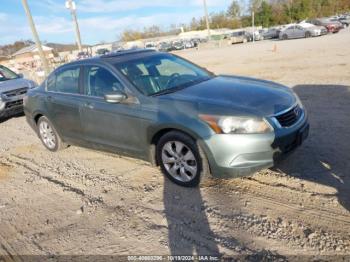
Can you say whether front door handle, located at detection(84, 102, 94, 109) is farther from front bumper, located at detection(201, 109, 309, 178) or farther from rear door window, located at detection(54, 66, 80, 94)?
front bumper, located at detection(201, 109, 309, 178)

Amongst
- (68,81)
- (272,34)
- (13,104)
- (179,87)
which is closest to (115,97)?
(179,87)

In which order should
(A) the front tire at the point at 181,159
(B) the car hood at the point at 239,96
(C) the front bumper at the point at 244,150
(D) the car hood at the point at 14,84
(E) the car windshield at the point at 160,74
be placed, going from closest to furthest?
(C) the front bumper at the point at 244,150
(B) the car hood at the point at 239,96
(A) the front tire at the point at 181,159
(E) the car windshield at the point at 160,74
(D) the car hood at the point at 14,84

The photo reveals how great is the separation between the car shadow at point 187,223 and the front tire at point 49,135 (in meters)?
2.65

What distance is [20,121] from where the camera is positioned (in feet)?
32.0

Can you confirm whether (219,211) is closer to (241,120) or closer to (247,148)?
(247,148)

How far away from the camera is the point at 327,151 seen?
184 inches

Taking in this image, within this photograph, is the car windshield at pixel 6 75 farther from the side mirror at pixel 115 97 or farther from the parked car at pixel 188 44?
the parked car at pixel 188 44

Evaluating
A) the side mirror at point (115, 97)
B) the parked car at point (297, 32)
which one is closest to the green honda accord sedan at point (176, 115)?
the side mirror at point (115, 97)

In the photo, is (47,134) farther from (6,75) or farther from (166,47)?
(166,47)

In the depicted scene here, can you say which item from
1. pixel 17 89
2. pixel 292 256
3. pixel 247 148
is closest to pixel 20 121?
pixel 17 89

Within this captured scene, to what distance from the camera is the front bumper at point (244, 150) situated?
3590 millimetres

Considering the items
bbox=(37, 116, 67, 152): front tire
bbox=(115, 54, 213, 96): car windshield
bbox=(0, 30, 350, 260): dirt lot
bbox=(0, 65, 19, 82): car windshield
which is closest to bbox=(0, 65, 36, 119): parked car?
bbox=(0, 65, 19, 82): car windshield

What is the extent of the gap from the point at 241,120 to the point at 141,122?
1292mm

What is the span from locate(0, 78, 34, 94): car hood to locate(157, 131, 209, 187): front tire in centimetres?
714
